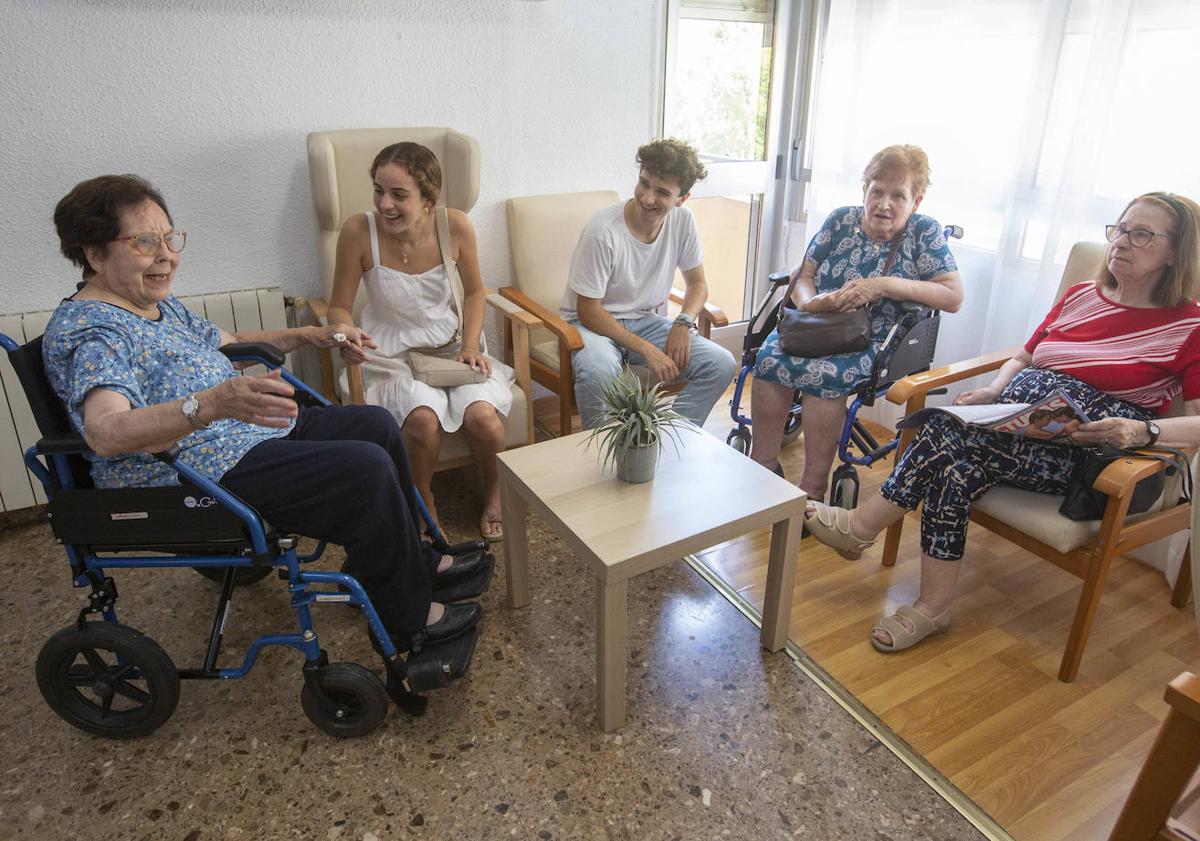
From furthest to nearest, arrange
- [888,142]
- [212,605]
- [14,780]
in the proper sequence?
[888,142]
[212,605]
[14,780]

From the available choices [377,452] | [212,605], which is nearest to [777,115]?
[377,452]

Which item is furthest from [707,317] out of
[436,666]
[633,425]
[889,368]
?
[436,666]

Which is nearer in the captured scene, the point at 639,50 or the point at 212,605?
the point at 212,605

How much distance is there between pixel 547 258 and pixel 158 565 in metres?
1.76

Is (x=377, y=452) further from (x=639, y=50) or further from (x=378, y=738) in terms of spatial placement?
(x=639, y=50)

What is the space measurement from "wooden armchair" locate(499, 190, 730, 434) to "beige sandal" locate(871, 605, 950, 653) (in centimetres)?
117

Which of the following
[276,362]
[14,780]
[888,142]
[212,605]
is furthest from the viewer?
[888,142]

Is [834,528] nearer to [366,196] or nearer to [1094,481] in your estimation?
[1094,481]

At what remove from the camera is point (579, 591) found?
2.24m

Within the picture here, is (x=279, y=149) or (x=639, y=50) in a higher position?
(x=639, y=50)

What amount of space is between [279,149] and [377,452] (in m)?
1.38

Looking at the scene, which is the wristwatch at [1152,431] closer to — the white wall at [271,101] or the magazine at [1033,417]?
the magazine at [1033,417]

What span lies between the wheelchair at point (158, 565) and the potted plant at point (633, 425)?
21.8 inches

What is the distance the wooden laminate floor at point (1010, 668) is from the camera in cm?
164
